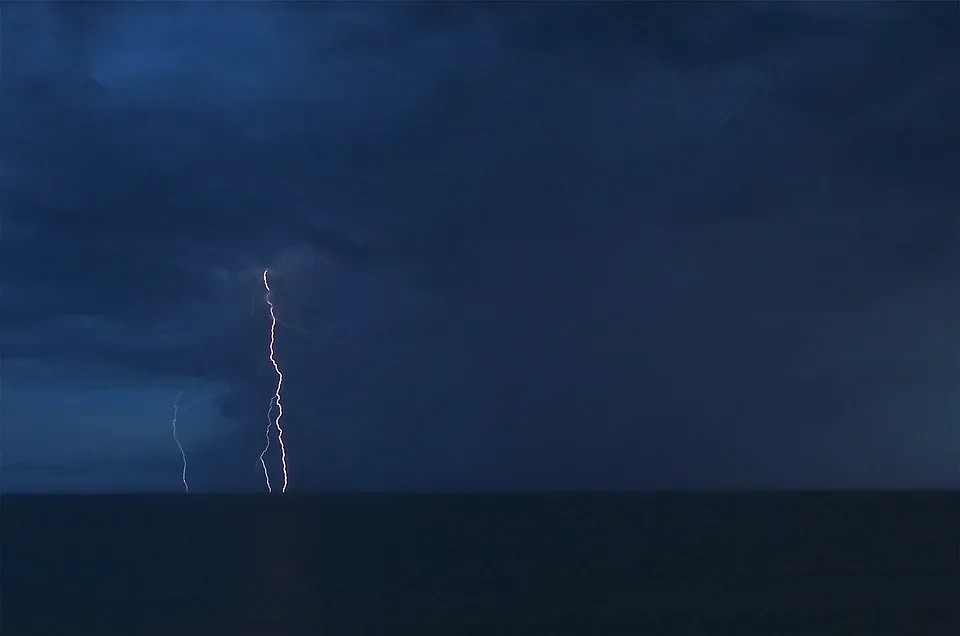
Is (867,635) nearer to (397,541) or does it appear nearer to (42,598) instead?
(42,598)

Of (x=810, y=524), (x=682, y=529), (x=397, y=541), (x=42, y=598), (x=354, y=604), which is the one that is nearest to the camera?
(x=354, y=604)

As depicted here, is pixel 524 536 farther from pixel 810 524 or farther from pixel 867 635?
pixel 867 635

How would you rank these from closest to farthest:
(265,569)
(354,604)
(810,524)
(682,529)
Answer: (354,604) < (265,569) < (682,529) < (810,524)

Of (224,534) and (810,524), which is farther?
(810,524)

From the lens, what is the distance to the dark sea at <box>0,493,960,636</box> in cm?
3241

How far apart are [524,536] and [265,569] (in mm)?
26747

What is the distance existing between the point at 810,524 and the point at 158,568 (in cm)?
5819

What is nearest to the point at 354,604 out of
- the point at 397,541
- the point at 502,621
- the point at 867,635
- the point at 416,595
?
the point at 416,595

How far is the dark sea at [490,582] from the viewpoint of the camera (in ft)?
106

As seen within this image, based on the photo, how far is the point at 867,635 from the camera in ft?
99.4

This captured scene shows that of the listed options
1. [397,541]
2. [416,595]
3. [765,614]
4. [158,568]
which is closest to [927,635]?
[765,614]

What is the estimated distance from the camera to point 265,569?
5066 centimetres

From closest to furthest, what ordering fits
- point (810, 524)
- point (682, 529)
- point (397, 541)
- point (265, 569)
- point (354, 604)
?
point (354, 604)
point (265, 569)
point (397, 541)
point (682, 529)
point (810, 524)

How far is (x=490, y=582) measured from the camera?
42969 mm
